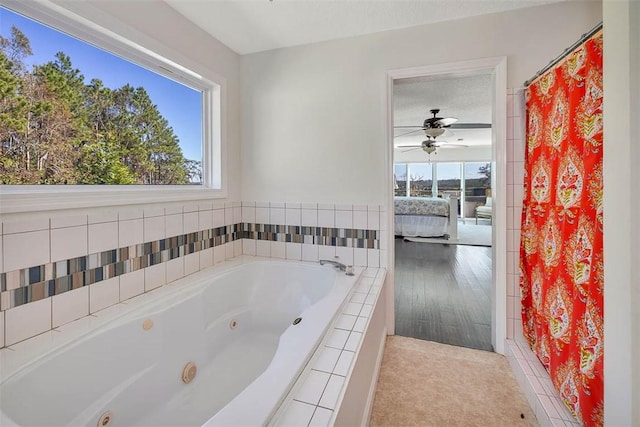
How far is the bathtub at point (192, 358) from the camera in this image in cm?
91

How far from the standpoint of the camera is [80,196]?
1.30m

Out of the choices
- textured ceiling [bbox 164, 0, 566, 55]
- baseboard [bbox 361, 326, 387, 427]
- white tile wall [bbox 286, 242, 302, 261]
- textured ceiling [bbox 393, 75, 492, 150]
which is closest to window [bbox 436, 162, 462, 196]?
textured ceiling [bbox 393, 75, 492, 150]

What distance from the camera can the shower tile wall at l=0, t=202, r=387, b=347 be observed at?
3.65 ft

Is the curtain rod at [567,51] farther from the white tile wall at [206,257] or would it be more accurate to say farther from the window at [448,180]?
the window at [448,180]

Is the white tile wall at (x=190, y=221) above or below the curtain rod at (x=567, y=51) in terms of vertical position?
below

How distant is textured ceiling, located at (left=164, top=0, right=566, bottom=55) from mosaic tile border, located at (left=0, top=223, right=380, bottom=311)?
1448 millimetres

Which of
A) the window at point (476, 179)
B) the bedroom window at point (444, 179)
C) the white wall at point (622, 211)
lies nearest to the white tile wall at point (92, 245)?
the white wall at point (622, 211)

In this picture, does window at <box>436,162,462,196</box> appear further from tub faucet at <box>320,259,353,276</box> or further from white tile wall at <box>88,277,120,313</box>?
white tile wall at <box>88,277,120,313</box>

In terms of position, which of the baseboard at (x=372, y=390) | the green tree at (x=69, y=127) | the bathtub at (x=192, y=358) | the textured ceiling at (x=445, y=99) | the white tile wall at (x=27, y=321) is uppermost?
the textured ceiling at (x=445, y=99)

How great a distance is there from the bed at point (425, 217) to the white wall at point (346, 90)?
4.06m

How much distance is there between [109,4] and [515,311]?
2902 millimetres

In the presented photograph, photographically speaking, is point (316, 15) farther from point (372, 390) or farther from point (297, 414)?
point (372, 390)

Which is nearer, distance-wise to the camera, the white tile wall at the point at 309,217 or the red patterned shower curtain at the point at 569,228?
the red patterned shower curtain at the point at 569,228

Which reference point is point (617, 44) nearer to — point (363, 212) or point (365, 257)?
point (363, 212)
